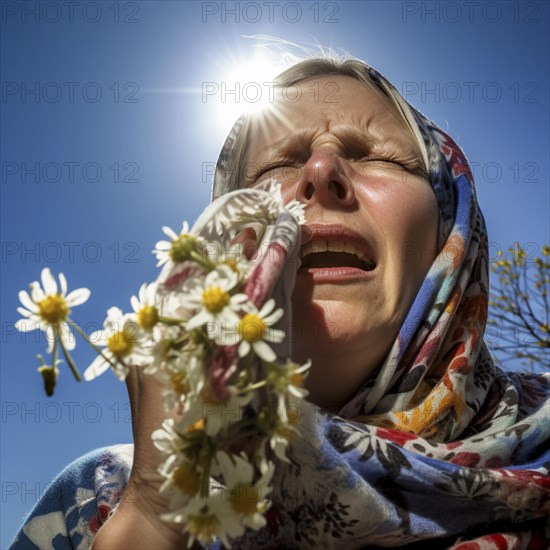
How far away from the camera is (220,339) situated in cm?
68

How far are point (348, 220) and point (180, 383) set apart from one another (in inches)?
28.8

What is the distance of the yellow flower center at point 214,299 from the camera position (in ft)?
2.28

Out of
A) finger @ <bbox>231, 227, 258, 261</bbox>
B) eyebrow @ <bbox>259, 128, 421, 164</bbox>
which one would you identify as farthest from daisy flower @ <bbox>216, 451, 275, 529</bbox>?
eyebrow @ <bbox>259, 128, 421, 164</bbox>

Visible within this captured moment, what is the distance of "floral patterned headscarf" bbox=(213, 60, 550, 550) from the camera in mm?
1059

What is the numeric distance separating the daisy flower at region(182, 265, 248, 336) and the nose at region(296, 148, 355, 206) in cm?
67

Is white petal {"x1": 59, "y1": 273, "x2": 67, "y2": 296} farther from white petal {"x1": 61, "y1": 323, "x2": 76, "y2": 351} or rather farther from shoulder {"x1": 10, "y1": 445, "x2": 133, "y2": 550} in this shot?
shoulder {"x1": 10, "y1": 445, "x2": 133, "y2": 550}

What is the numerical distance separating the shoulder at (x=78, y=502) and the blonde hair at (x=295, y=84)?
83cm

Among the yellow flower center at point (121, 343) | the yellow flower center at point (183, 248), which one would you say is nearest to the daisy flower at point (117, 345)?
A: the yellow flower center at point (121, 343)

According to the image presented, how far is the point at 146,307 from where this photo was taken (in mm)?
737

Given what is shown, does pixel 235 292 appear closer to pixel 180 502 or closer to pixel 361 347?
pixel 180 502

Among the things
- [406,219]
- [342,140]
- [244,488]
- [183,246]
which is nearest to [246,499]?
[244,488]

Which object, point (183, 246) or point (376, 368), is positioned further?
point (376, 368)

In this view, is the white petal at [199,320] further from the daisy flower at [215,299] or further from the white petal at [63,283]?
the white petal at [63,283]

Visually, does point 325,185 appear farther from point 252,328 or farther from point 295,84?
point 252,328
